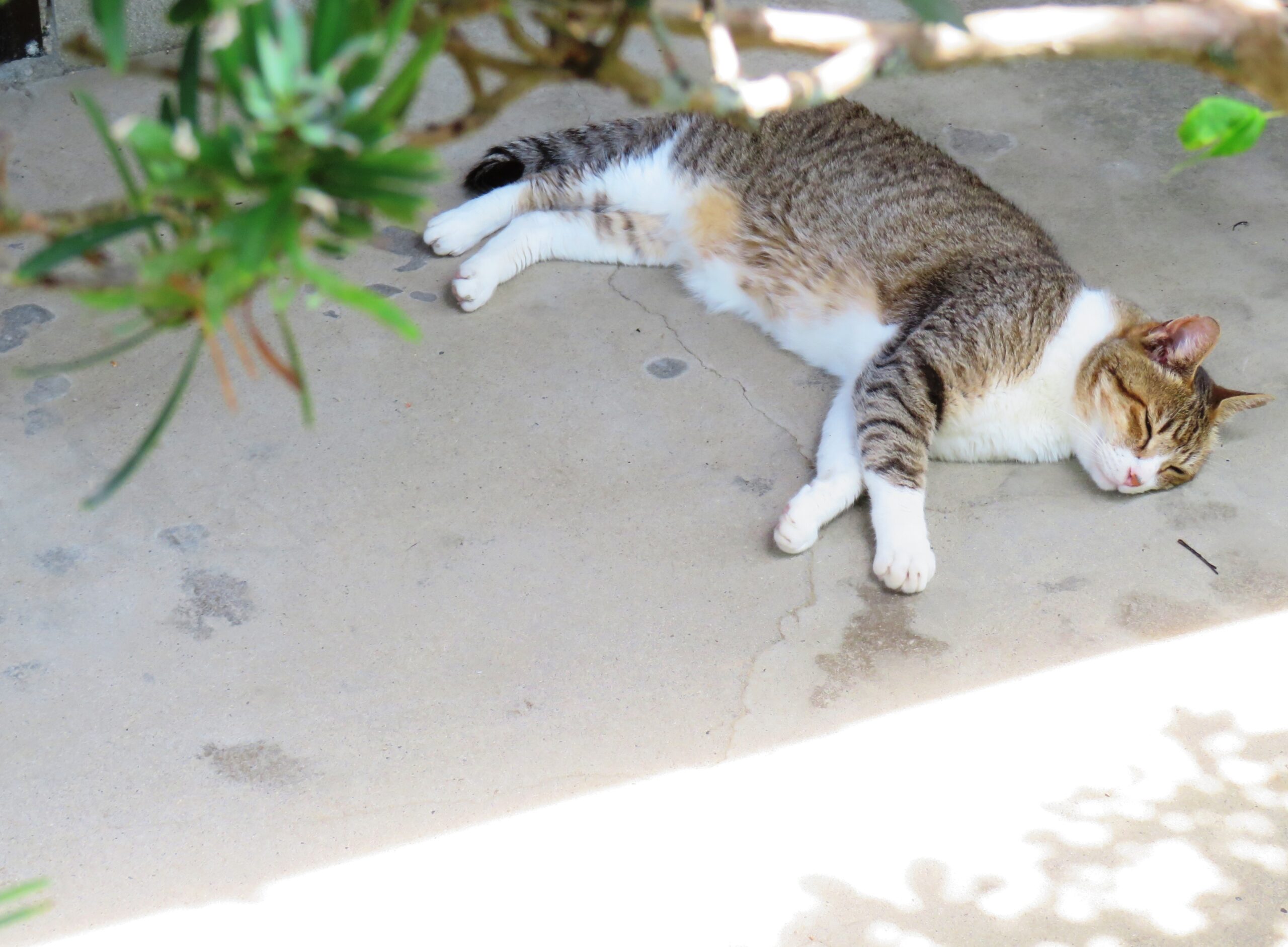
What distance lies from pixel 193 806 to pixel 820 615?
1.35 meters

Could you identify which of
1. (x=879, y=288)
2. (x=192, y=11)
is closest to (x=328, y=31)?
(x=192, y=11)

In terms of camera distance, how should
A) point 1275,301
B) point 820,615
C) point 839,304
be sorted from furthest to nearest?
point 1275,301, point 839,304, point 820,615

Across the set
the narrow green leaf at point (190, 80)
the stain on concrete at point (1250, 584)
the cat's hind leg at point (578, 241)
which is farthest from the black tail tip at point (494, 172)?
the narrow green leaf at point (190, 80)

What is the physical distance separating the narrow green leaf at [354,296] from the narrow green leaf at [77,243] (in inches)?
6.8

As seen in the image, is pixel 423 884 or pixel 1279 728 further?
pixel 1279 728

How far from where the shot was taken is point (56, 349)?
3.07 metres

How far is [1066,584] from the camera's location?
8.97 feet

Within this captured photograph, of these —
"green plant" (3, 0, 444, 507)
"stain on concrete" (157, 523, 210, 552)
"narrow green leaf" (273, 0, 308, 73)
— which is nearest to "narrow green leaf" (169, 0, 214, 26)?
"green plant" (3, 0, 444, 507)

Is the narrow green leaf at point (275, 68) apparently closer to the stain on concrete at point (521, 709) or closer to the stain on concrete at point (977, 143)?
the stain on concrete at point (521, 709)

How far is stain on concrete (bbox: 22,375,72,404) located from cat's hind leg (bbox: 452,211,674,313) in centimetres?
114

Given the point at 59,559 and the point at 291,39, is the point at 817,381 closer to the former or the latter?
the point at 59,559

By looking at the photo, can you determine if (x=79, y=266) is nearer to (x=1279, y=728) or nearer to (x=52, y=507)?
(x=52, y=507)

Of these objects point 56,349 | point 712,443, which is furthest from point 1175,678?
point 56,349

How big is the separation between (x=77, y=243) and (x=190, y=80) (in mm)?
174
